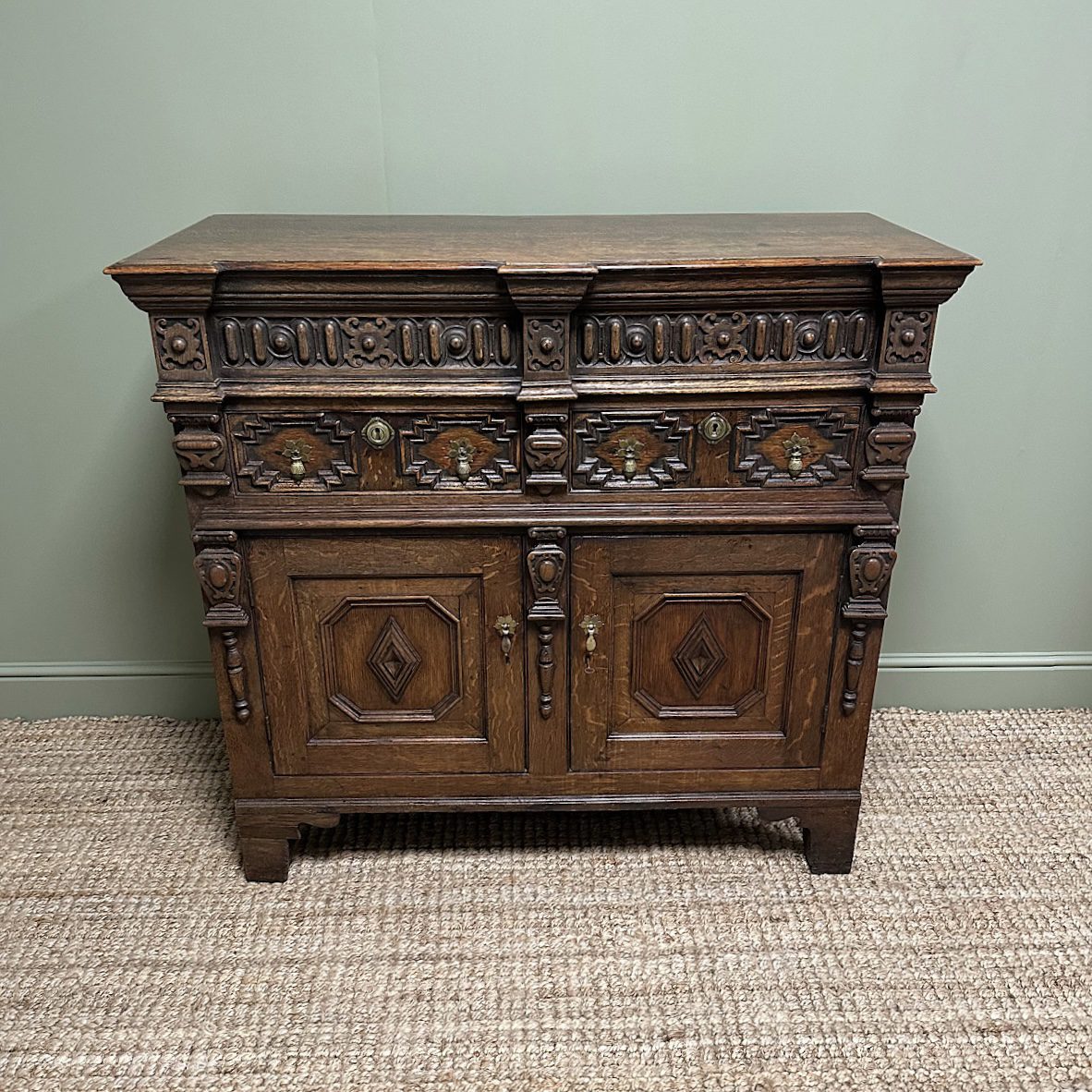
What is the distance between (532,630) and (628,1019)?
1.83ft

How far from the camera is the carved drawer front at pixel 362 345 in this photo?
123 centimetres

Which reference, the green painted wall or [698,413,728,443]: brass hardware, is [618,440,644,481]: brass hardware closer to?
[698,413,728,443]: brass hardware

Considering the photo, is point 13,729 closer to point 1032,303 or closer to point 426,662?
point 426,662

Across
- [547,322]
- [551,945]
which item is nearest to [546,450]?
Result: [547,322]

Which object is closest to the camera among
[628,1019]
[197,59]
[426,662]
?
[628,1019]

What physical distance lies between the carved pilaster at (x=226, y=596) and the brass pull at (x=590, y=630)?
19.3 inches

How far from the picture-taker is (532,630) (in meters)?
1.40

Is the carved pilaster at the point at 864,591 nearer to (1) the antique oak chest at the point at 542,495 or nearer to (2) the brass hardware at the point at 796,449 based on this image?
(1) the antique oak chest at the point at 542,495

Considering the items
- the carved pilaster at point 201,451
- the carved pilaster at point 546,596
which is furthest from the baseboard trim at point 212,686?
the carved pilaster at point 546,596

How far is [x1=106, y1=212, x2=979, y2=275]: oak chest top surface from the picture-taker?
1.17 meters

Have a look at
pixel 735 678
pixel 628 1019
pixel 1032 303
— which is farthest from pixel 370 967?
pixel 1032 303

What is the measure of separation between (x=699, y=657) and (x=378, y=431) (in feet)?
1.91

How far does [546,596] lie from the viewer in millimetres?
1366

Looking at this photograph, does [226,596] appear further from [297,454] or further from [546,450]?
[546,450]
